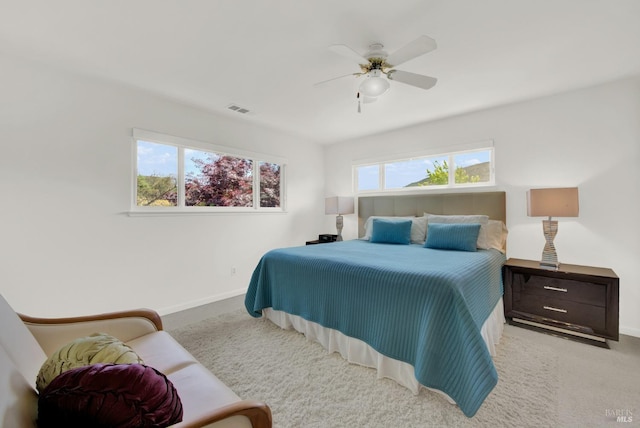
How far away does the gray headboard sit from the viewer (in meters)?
3.42

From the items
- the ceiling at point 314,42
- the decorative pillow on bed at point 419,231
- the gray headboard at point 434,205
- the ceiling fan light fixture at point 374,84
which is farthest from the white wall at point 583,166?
the ceiling fan light fixture at point 374,84

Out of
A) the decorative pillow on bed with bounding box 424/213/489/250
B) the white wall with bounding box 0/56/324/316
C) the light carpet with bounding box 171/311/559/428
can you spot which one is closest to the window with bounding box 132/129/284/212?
the white wall with bounding box 0/56/324/316

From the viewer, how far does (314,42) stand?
2.12 m

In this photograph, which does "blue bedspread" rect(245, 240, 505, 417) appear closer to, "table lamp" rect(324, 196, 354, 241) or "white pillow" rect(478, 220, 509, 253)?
"white pillow" rect(478, 220, 509, 253)

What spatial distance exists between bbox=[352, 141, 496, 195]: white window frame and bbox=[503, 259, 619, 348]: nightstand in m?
1.27

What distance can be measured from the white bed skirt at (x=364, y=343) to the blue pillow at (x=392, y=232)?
4.01ft

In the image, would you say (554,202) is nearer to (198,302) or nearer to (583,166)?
(583,166)

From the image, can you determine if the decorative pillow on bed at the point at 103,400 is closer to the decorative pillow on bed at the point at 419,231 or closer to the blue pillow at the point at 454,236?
the blue pillow at the point at 454,236

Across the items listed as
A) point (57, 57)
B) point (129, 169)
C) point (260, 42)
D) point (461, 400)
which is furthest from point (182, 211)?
point (461, 400)

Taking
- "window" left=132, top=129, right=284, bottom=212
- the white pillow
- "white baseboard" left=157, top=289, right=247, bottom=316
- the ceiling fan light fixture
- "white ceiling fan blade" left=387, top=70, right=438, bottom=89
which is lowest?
"white baseboard" left=157, top=289, right=247, bottom=316

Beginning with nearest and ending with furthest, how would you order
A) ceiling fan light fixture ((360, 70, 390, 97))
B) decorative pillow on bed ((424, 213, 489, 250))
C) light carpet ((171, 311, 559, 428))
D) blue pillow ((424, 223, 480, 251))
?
light carpet ((171, 311, 559, 428)) < ceiling fan light fixture ((360, 70, 390, 97)) < blue pillow ((424, 223, 480, 251)) < decorative pillow on bed ((424, 213, 489, 250))

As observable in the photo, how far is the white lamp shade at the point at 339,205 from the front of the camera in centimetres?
459

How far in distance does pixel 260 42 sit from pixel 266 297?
7.55ft

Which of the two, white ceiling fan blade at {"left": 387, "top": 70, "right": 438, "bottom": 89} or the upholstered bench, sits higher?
white ceiling fan blade at {"left": 387, "top": 70, "right": 438, "bottom": 89}
